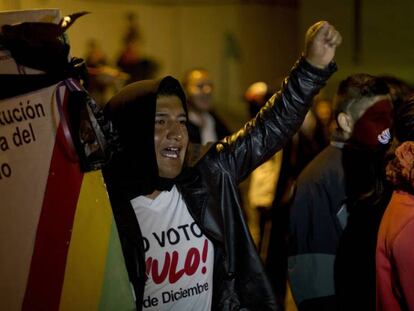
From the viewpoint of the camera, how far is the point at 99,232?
2.55m

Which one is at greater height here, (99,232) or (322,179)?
(99,232)

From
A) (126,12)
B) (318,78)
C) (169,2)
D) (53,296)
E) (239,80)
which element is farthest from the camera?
(239,80)

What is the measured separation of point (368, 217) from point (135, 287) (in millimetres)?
1454

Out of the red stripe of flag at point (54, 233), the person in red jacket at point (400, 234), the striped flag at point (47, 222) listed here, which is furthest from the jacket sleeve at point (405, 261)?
the red stripe of flag at point (54, 233)

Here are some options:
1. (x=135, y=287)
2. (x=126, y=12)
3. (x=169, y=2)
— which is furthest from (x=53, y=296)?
(x=169, y=2)

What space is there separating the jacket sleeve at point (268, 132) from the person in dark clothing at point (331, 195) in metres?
0.67

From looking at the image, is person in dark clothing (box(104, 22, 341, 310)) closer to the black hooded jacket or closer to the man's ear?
the black hooded jacket

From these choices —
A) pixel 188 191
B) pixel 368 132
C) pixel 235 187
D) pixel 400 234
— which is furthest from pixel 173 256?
pixel 368 132

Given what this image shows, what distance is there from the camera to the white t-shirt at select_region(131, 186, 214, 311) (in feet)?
9.79

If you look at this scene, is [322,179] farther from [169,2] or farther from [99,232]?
[169,2]

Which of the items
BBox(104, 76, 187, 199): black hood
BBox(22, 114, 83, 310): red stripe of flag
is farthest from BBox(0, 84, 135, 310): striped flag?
BBox(104, 76, 187, 199): black hood

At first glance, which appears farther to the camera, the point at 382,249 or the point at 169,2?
the point at 169,2

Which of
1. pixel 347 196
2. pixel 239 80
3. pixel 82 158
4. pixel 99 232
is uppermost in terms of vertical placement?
pixel 82 158

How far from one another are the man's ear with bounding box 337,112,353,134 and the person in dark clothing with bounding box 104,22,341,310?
78 cm
